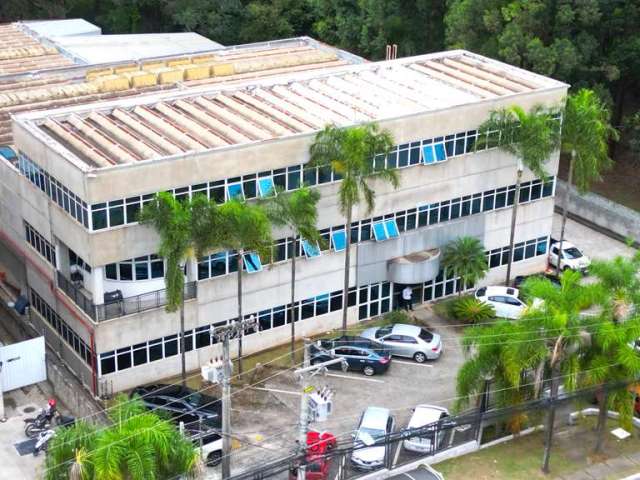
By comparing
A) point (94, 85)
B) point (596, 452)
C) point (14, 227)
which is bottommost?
point (596, 452)

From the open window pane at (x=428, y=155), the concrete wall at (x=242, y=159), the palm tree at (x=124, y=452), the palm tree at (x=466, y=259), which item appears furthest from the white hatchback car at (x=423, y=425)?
the open window pane at (x=428, y=155)

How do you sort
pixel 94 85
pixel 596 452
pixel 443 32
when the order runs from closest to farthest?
1. pixel 596 452
2. pixel 94 85
3. pixel 443 32

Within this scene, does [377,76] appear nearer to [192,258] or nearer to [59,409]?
[192,258]

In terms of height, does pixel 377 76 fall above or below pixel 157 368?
above

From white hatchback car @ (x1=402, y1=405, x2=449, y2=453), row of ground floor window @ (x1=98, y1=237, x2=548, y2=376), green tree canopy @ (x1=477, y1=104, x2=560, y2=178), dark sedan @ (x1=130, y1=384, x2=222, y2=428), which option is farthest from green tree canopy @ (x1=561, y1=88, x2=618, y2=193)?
dark sedan @ (x1=130, y1=384, x2=222, y2=428)

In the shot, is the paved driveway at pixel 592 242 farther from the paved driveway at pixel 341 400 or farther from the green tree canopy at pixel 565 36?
the paved driveway at pixel 341 400

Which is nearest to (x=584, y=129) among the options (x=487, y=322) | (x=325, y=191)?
(x=487, y=322)
